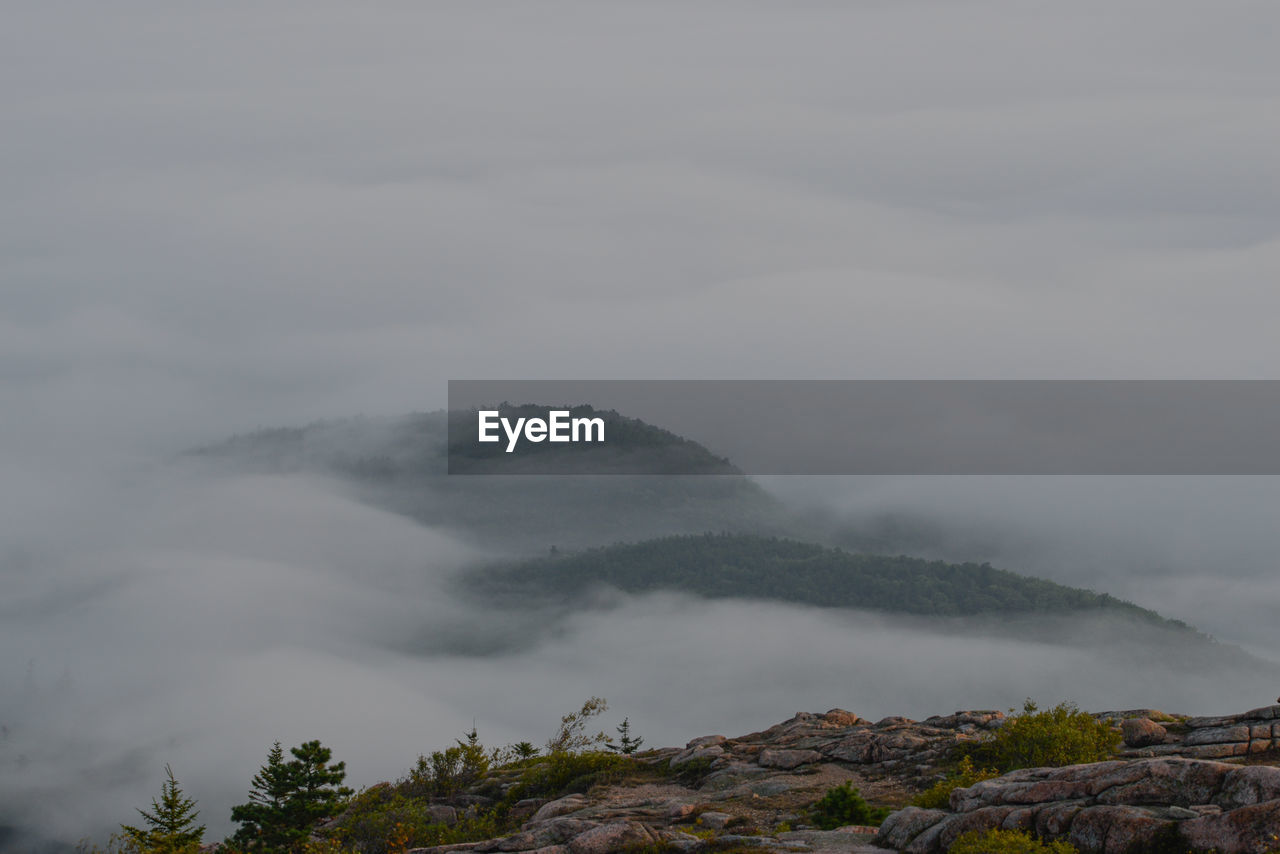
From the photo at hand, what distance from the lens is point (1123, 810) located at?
31.9 meters

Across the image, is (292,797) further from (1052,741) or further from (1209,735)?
(1209,735)

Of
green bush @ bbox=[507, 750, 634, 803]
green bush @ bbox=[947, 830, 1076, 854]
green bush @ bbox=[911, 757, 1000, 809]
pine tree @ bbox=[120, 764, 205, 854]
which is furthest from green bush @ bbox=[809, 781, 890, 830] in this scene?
pine tree @ bbox=[120, 764, 205, 854]

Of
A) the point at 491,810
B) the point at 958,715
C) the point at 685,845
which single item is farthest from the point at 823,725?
the point at 685,845

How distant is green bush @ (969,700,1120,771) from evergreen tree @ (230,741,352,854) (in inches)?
1642

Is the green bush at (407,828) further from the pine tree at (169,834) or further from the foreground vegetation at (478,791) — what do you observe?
the pine tree at (169,834)

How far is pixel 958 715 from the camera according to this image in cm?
6138

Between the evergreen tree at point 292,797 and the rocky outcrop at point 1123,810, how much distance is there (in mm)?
45612

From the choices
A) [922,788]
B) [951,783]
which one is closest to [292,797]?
[922,788]

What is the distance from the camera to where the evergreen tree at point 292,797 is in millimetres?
70875

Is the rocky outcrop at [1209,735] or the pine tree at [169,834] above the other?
the rocky outcrop at [1209,735]

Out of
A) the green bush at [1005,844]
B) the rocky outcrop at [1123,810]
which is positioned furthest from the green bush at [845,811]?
the green bush at [1005,844]

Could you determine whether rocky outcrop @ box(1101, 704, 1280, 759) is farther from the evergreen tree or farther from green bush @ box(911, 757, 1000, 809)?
the evergreen tree

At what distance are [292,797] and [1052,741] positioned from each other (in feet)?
156

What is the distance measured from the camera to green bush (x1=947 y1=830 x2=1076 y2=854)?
31219 mm
